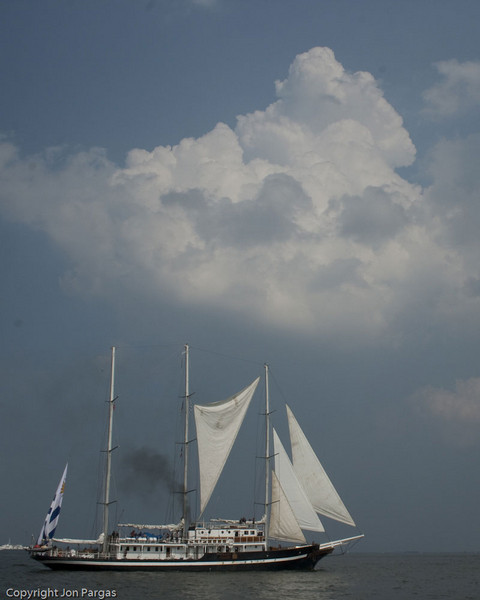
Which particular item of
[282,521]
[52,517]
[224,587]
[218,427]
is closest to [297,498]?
[282,521]

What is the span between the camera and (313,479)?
67.8m

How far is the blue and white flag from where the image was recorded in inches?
2691

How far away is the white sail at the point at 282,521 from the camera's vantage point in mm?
64688

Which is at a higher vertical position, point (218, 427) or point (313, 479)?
point (218, 427)

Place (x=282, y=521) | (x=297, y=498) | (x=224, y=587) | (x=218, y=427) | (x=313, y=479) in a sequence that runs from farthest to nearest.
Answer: (x=218, y=427), (x=313, y=479), (x=297, y=498), (x=282, y=521), (x=224, y=587)

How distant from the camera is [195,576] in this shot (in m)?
59.3

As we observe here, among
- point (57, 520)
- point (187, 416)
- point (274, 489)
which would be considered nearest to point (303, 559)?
point (274, 489)

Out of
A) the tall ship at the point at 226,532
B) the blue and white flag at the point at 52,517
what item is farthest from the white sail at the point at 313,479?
the blue and white flag at the point at 52,517

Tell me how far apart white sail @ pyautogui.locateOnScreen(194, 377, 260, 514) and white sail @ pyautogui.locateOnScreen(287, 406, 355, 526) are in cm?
591

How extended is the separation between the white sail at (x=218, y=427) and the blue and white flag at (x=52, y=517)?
16.1m

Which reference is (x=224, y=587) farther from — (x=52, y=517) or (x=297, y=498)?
(x=52, y=517)

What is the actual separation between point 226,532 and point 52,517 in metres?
19.7

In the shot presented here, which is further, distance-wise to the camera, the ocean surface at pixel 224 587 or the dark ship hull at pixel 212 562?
the dark ship hull at pixel 212 562

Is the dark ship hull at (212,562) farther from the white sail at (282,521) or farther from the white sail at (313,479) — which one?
the white sail at (313,479)
